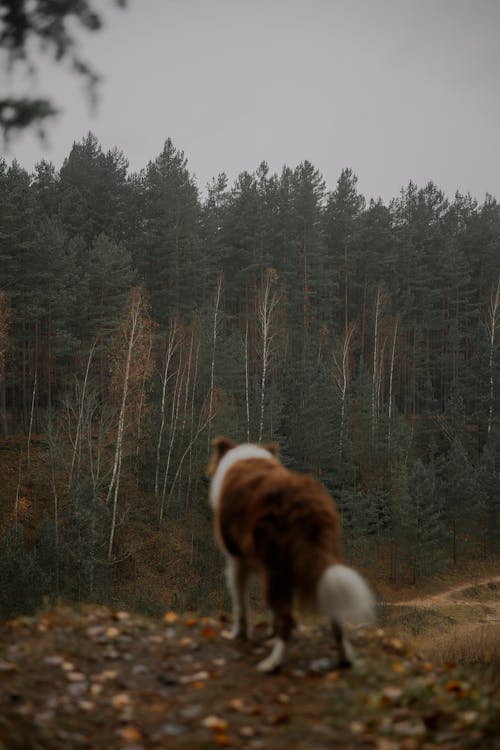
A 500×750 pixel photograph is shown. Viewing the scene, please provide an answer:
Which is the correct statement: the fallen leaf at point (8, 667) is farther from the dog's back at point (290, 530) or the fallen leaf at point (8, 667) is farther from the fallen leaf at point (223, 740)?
the dog's back at point (290, 530)

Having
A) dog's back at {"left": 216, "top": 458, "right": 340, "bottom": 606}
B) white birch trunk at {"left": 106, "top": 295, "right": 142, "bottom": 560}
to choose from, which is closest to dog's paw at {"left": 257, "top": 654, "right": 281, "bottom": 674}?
dog's back at {"left": 216, "top": 458, "right": 340, "bottom": 606}

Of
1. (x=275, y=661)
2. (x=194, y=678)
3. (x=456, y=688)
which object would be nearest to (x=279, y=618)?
(x=275, y=661)

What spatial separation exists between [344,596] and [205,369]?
27.3m

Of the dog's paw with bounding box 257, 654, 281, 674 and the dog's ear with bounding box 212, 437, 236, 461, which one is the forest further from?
the dog's paw with bounding box 257, 654, 281, 674

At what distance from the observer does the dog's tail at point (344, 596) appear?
4234mm

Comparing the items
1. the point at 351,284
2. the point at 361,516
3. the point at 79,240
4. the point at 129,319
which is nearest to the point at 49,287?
the point at 79,240

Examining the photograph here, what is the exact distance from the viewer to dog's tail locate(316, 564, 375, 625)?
423 centimetres

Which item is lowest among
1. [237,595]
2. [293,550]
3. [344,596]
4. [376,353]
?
[237,595]

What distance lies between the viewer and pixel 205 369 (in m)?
31.3

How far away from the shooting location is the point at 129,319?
23984 millimetres

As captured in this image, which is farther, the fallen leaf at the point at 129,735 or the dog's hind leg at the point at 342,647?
the dog's hind leg at the point at 342,647

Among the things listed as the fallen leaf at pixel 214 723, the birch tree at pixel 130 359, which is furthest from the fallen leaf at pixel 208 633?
the birch tree at pixel 130 359

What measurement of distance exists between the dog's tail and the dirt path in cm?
2376

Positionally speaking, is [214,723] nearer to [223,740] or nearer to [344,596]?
[223,740]
